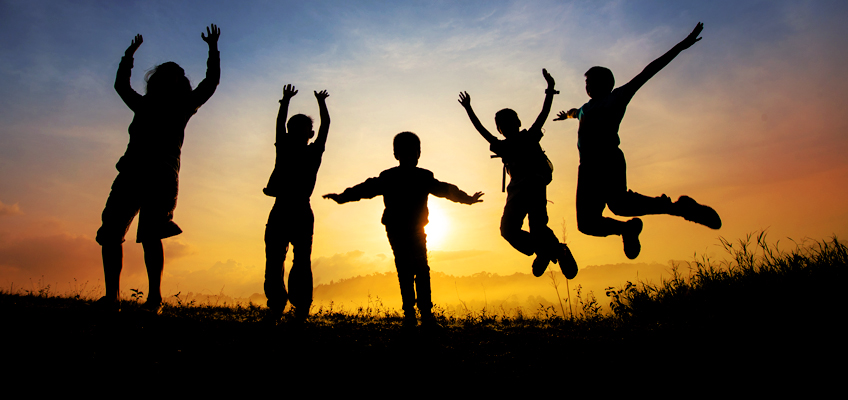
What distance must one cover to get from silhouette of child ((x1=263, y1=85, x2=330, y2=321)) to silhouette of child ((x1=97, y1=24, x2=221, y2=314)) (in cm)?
102

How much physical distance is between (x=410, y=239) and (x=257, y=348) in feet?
6.46

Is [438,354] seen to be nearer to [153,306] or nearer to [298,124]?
[153,306]

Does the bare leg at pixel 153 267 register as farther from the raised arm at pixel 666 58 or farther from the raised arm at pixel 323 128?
the raised arm at pixel 666 58

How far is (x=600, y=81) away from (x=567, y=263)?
225 centimetres

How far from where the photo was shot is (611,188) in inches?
171

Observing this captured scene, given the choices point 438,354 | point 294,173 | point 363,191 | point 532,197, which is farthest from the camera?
point 532,197

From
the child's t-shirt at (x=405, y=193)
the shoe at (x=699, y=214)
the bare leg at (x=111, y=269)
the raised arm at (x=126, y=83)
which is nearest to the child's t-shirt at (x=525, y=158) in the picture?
the child's t-shirt at (x=405, y=193)

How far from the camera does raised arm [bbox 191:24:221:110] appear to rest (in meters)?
4.56

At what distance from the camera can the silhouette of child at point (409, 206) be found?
4297 millimetres

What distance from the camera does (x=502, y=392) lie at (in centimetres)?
207

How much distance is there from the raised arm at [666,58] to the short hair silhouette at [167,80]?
203 inches

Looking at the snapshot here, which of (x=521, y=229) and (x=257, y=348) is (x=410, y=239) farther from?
(x=257, y=348)

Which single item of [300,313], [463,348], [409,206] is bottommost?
[463,348]

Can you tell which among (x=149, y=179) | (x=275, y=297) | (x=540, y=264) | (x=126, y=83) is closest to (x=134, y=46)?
(x=126, y=83)
